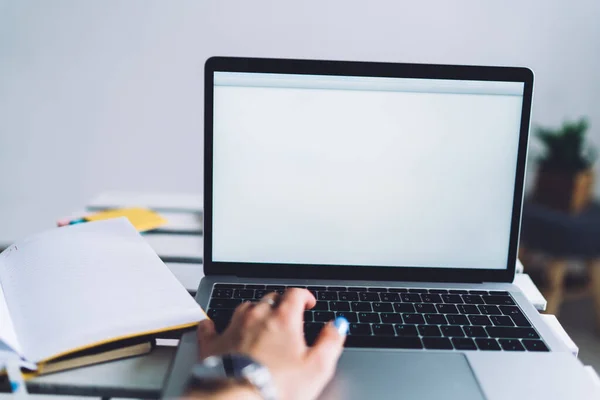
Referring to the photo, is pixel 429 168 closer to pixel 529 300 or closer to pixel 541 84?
pixel 529 300

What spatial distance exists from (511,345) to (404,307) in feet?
0.40

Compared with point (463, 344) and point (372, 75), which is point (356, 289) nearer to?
point (463, 344)

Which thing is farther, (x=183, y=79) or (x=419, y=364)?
(x=183, y=79)

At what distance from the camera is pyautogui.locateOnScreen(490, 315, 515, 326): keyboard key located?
0.60m

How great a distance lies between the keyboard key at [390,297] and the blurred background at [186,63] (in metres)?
1.31

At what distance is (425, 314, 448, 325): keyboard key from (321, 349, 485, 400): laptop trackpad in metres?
0.06

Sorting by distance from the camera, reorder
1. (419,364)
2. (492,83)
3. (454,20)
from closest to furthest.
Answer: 1. (419,364)
2. (492,83)
3. (454,20)

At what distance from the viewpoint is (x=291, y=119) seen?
68cm

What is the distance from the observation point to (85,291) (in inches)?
22.6

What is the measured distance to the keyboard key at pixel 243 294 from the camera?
0.64 metres

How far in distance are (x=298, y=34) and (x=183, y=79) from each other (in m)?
0.46

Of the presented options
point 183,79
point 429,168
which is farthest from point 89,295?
point 183,79

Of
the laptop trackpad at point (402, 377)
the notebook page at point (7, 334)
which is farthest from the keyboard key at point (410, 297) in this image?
the notebook page at point (7, 334)

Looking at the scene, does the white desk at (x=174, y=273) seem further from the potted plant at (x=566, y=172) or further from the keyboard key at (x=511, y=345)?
the potted plant at (x=566, y=172)
